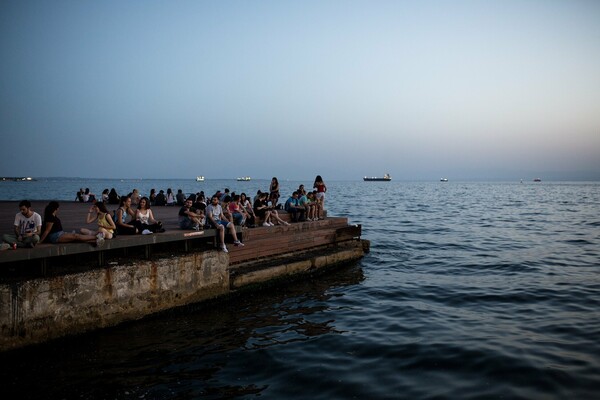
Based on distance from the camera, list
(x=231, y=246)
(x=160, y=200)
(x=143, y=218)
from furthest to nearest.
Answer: (x=160, y=200)
(x=231, y=246)
(x=143, y=218)

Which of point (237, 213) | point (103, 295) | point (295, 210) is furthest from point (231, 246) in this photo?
point (295, 210)

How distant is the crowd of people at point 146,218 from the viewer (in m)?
8.99

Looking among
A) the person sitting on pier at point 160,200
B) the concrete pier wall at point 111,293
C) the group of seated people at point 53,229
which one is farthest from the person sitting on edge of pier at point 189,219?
the person sitting on pier at point 160,200

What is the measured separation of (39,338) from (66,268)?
5.16 ft

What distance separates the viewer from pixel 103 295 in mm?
9156

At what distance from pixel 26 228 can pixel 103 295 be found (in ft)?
7.13

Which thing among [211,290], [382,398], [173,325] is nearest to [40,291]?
[173,325]

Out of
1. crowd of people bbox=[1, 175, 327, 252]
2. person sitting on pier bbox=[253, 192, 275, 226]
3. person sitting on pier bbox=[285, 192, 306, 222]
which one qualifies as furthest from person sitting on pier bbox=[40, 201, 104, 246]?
person sitting on pier bbox=[285, 192, 306, 222]

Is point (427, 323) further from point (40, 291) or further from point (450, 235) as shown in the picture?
point (450, 235)

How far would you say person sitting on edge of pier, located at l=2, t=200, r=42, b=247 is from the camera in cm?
841

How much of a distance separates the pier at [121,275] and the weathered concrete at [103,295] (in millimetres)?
17

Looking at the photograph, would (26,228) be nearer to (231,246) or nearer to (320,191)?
(231,246)

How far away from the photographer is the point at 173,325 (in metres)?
9.93

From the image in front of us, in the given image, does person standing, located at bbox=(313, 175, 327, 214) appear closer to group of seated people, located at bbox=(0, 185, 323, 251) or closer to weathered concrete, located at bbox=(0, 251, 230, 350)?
group of seated people, located at bbox=(0, 185, 323, 251)
